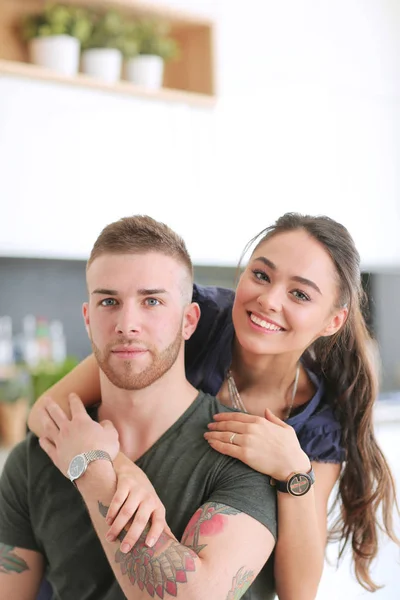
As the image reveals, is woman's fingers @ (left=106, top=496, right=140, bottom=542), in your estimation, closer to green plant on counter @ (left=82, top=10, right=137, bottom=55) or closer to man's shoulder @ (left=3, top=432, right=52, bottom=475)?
man's shoulder @ (left=3, top=432, right=52, bottom=475)

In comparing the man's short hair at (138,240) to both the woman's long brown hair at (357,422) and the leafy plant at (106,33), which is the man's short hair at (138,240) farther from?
the leafy plant at (106,33)

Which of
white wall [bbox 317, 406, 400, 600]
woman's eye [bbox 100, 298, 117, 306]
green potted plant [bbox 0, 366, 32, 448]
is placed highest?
woman's eye [bbox 100, 298, 117, 306]

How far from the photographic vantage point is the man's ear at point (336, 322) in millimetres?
1579

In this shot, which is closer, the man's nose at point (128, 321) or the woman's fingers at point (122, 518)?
the woman's fingers at point (122, 518)

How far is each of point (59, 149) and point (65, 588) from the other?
89.1 inches

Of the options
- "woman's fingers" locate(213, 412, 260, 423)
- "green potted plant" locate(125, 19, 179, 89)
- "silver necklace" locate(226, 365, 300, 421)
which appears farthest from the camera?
"green potted plant" locate(125, 19, 179, 89)

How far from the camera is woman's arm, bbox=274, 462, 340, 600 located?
1319 millimetres

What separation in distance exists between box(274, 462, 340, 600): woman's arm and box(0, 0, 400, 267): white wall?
2221mm

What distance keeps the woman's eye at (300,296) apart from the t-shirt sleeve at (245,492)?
12.7 inches

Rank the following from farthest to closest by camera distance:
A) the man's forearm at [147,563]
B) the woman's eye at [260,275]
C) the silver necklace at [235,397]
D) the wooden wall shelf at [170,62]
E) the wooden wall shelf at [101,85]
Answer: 1. the wooden wall shelf at [170,62]
2. the wooden wall shelf at [101,85]
3. the silver necklace at [235,397]
4. the woman's eye at [260,275]
5. the man's forearm at [147,563]

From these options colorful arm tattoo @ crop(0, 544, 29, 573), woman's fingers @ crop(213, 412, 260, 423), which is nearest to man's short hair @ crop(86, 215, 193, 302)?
woman's fingers @ crop(213, 412, 260, 423)

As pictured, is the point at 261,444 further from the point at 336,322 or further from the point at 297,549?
the point at 336,322

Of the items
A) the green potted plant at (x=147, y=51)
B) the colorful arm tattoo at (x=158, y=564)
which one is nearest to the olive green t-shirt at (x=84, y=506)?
the colorful arm tattoo at (x=158, y=564)

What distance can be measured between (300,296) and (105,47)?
2.30 metres
